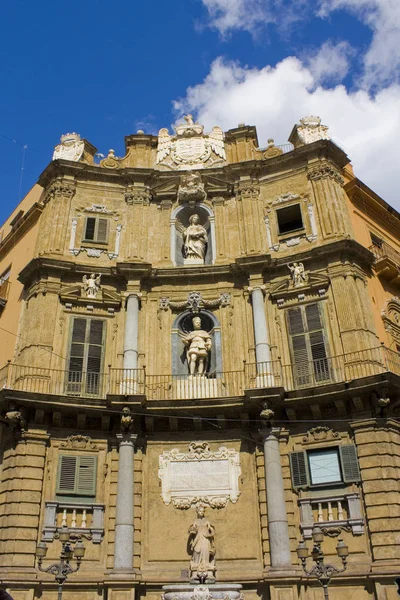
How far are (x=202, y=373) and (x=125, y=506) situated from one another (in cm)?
443

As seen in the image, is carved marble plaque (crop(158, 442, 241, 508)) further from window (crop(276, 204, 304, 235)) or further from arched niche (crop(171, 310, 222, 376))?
window (crop(276, 204, 304, 235))

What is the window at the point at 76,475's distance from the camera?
51.4ft

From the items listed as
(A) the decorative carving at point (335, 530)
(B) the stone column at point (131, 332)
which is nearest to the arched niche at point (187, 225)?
(B) the stone column at point (131, 332)

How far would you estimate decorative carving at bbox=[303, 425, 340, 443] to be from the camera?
15.8 meters

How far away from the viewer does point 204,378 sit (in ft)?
58.2

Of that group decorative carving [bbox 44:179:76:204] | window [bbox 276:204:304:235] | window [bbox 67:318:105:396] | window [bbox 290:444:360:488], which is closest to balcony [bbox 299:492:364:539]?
window [bbox 290:444:360:488]

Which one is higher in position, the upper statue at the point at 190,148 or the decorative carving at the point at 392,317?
the upper statue at the point at 190,148

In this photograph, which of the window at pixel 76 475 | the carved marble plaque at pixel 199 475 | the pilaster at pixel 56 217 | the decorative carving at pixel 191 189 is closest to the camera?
the window at pixel 76 475

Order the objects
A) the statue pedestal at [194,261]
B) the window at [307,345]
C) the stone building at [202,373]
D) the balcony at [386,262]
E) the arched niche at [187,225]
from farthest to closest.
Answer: the arched niche at [187,225], the statue pedestal at [194,261], the balcony at [386,262], the window at [307,345], the stone building at [202,373]

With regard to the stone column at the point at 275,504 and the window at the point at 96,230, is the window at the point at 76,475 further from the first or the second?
the window at the point at 96,230

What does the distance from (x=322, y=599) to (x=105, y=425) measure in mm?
7061

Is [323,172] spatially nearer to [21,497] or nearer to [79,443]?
[79,443]

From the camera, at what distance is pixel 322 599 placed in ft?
46.9

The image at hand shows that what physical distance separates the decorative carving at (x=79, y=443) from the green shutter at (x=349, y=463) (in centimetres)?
664
